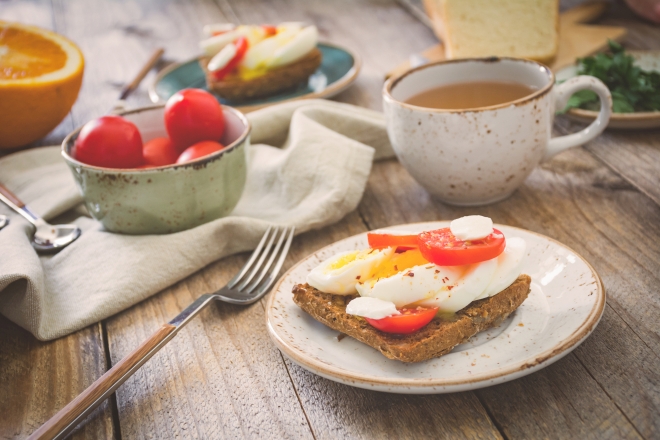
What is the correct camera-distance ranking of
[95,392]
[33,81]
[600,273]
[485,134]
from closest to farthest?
[95,392], [600,273], [485,134], [33,81]

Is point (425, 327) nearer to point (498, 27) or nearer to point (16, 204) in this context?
point (16, 204)

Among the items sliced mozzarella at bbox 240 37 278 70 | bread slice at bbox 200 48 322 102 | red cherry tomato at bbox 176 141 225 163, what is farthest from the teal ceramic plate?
red cherry tomato at bbox 176 141 225 163

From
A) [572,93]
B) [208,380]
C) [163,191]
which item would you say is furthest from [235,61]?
[208,380]

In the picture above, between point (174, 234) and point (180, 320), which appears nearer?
point (180, 320)

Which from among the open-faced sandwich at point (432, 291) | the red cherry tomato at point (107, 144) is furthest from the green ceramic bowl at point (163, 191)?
the open-faced sandwich at point (432, 291)

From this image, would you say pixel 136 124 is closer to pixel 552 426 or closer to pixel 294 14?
pixel 552 426

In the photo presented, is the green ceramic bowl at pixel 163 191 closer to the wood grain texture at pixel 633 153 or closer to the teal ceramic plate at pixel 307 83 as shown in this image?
the teal ceramic plate at pixel 307 83

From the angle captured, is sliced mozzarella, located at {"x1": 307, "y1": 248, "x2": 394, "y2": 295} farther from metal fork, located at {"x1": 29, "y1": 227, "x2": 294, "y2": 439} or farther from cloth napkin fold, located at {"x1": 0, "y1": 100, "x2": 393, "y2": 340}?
cloth napkin fold, located at {"x1": 0, "y1": 100, "x2": 393, "y2": 340}
